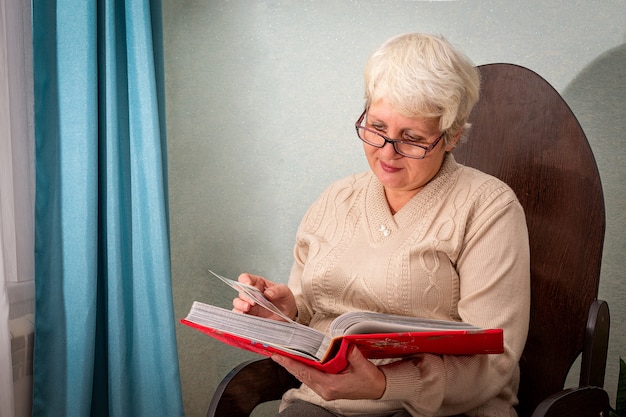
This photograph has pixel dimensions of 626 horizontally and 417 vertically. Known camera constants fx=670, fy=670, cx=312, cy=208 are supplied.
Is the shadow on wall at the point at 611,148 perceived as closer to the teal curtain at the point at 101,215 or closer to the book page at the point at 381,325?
the book page at the point at 381,325

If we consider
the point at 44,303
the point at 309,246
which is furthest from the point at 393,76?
the point at 44,303

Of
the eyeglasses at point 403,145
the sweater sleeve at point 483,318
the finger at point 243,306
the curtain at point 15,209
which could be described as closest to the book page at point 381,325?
the sweater sleeve at point 483,318

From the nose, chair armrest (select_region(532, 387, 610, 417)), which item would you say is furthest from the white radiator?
chair armrest (select_region(532, 387, 610, 417))

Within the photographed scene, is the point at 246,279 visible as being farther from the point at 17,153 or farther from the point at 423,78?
the point at 17,153

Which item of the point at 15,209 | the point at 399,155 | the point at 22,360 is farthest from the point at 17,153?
the point at 399,155

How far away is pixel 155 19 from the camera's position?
200cm

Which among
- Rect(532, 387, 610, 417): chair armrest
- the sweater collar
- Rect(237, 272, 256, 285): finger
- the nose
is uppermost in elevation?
the nose

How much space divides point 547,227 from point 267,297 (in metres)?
0.67

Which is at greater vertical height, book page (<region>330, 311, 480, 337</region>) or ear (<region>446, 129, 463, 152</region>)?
ear (<region>446, 129, 463, 152</region>)

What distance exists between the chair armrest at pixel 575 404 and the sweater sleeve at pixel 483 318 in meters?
0.12

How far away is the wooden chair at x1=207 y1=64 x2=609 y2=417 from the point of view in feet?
4.68

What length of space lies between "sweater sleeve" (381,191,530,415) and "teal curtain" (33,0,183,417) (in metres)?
0.94

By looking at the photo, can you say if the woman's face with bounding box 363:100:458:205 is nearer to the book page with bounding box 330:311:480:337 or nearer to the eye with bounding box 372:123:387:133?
the eye with bounding box 372:123:387:133

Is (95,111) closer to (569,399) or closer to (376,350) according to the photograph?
(376,350)
